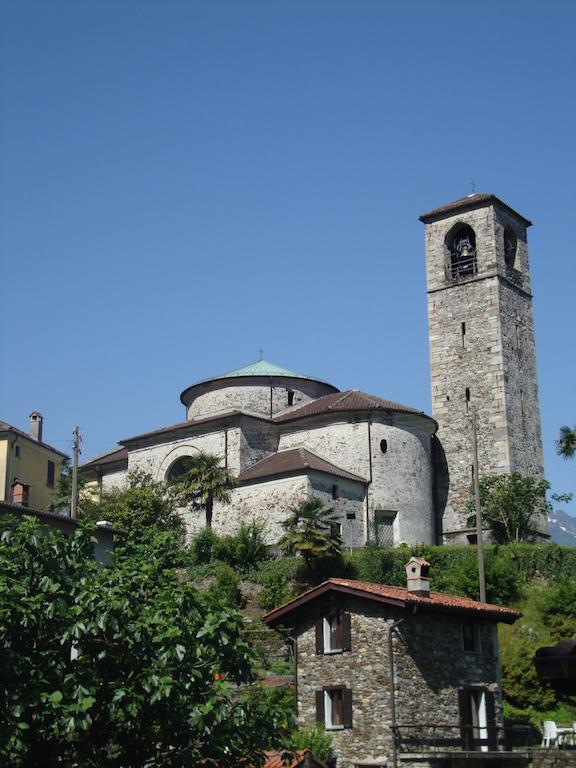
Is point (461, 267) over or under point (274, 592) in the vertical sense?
over

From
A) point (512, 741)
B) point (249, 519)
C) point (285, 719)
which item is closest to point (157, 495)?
point (249, 519)

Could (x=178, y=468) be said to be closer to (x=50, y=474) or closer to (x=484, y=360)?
(x=50, y=474)

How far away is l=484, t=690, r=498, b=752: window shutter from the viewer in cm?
3281

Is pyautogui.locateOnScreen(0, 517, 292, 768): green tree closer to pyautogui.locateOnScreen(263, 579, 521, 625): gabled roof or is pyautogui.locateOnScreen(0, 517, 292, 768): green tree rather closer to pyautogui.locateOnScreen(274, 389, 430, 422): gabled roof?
pyautogui.locateOnScreen(263, 579, 521, 625): gabled roof

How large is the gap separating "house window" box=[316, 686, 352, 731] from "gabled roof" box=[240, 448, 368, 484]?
21722 mm

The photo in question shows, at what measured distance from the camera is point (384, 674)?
3209 cm

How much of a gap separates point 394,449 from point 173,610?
3662 centimetres

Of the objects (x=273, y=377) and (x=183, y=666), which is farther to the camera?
(x=273, y=377)

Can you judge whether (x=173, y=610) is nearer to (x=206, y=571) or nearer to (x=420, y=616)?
(x=420, y=616)

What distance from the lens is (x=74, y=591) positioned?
21.5 meters

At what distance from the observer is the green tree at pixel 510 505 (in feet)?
182

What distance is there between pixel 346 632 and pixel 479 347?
31348 millimetres

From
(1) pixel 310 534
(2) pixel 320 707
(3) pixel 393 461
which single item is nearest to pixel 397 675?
(2) pixel 320 707

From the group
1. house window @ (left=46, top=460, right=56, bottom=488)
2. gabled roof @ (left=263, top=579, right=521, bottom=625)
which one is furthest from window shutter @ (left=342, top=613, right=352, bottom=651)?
house window @ (left=46, top=460, right=56, bottom=488)
